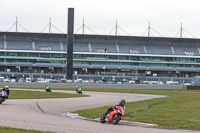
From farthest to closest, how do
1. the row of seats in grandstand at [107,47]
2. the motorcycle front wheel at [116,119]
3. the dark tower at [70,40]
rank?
1. the row of seats in grandstand at [107,47]
2. the dark tower at [70,40]
3. the motorcycle front wheel at [116,119]

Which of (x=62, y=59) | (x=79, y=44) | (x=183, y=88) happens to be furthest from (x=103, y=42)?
(x=183, y=88)

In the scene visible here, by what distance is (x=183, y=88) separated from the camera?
297ft

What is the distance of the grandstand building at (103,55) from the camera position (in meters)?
123

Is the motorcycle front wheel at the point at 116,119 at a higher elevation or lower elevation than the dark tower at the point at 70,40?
lower

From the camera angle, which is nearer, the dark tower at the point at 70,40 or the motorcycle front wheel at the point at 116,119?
the motorcycle front wheel at the point at 116,119

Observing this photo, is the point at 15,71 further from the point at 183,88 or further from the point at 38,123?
the point at 38,123

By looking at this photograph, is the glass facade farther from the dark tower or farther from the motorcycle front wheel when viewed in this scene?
the motorcycle front wheel

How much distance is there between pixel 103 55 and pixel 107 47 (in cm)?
559

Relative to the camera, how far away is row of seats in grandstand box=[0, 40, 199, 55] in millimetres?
126375

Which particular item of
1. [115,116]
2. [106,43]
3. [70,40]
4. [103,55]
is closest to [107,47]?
[106,43]

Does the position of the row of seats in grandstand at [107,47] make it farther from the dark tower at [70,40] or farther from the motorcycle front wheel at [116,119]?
the motorcycle front wheel at [116,119]

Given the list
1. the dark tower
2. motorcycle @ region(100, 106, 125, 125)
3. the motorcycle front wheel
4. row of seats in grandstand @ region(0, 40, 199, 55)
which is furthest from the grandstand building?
the motorcycle front wheel

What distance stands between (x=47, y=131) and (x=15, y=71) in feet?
358

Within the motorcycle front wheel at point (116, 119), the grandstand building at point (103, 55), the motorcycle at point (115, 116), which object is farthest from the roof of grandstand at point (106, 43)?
the motorcycle front wheel at point (116, 119)
